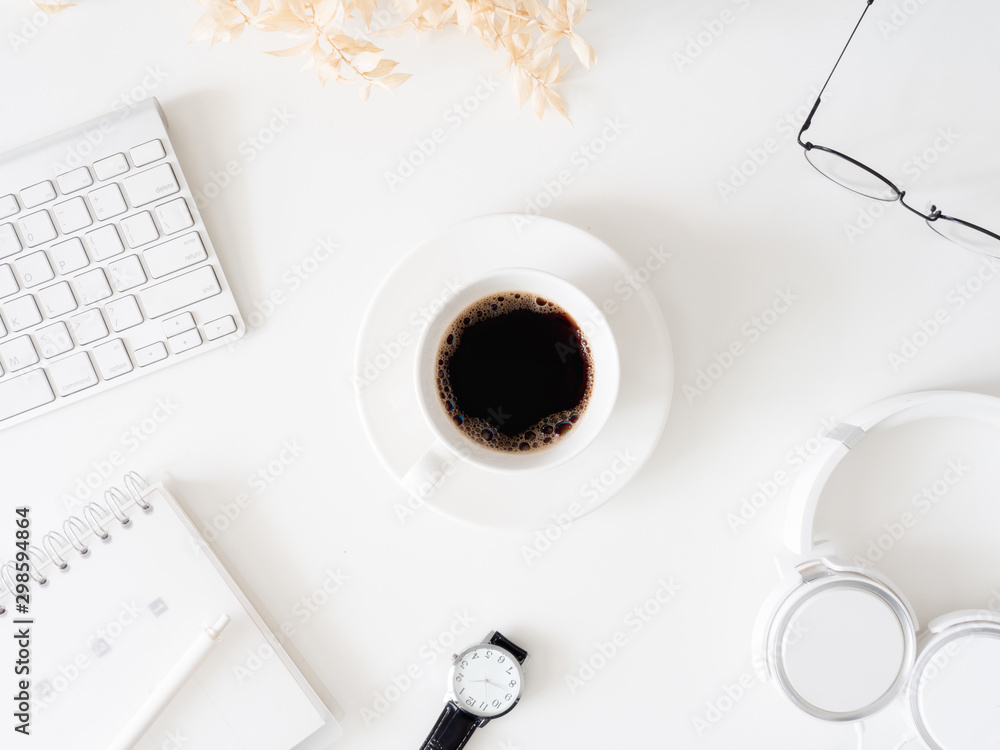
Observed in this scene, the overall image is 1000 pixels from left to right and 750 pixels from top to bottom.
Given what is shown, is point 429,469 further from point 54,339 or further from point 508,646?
point 54,339

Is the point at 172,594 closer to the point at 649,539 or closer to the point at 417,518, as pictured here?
the point at 417,518

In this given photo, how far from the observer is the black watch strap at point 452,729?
0.90 m

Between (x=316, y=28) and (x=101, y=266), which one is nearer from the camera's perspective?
(x=316, y=28)

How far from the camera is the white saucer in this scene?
0.81 m

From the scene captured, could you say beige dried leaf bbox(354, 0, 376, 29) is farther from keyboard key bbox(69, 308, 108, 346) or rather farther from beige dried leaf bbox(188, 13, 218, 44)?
keyboard key bbox(69, 308, 108, 346)

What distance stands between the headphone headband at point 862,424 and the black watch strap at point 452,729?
0.46 m

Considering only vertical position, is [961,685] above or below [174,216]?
Answer: below

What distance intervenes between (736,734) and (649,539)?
12.6 inches

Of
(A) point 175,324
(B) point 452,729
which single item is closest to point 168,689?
(B) point 452,729

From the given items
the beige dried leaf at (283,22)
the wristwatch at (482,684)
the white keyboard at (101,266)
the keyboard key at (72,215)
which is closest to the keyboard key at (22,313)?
the white keyboard at (101,266)

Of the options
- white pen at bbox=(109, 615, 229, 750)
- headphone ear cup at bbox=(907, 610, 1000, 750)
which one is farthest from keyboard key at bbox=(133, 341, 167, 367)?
headphone ear cup at bbox=(907, 610, 1000, 750)

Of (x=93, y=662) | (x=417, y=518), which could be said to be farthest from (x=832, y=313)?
(x=93, y=662)

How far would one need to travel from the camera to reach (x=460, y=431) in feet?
2.61

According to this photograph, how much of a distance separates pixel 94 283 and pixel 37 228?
0.11 m
